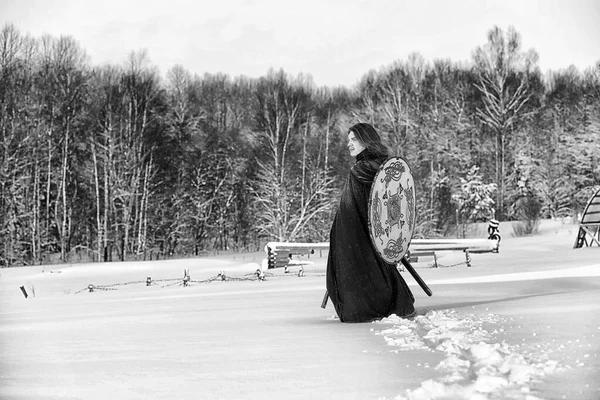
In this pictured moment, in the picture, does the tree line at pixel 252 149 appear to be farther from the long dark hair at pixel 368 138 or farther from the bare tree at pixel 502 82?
the long dark hair at pixel 368 138

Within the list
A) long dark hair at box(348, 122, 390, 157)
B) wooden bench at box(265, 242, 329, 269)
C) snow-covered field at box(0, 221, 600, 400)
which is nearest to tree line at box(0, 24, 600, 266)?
wooden bench at box(265, 242, 329, 269)

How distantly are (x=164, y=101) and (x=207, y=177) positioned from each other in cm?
375

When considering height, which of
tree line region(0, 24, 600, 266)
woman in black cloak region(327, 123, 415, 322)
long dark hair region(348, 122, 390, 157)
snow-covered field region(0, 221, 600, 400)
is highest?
tree line region(0, 24, 600, 266)

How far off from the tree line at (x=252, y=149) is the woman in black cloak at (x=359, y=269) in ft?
51.7

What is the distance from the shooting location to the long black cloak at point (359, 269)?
4648 mm

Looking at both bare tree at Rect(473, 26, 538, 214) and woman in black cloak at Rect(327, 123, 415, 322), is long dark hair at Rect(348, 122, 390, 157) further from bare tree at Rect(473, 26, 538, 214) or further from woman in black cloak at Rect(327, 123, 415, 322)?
bare tree at Rect(473, 26, 538, 214)

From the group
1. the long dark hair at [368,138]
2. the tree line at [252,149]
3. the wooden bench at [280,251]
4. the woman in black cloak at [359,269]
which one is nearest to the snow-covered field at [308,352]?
the woman in black cloak at [359,269]

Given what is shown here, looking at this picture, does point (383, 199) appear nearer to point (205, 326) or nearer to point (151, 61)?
point (205, 326)

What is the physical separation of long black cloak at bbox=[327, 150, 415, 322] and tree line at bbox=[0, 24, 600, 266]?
622 inches

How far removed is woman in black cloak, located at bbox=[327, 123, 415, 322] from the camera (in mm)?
4652

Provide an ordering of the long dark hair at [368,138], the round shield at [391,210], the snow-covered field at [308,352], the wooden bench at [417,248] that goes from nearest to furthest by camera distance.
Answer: the snow-covered field at [308,352]
the round shield at [391,210]
the long dark hair at [368,138]
the wooden bench at [417,248]

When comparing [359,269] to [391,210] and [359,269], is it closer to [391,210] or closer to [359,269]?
[359,269]

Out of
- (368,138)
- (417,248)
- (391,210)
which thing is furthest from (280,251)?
(391,210)

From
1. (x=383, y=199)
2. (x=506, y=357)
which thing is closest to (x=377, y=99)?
(x=383, y=199)
